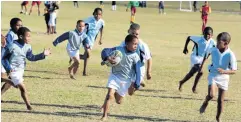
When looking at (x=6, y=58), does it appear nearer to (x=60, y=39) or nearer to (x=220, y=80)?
(x=220, y=80)

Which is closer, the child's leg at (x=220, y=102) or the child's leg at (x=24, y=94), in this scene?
the child's leg at (x=220, y=102)

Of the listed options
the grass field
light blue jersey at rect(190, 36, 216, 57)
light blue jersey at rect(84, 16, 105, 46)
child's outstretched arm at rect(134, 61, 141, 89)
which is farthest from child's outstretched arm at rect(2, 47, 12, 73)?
light blue jersey at rect(84, 16, 105, 46)

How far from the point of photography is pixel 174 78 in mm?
15438

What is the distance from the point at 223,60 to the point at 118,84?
1840mm

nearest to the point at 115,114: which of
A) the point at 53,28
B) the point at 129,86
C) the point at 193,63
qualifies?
the point at 129,86

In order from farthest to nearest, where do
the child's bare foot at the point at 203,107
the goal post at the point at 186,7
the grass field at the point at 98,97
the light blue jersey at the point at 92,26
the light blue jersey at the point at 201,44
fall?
the goal post at the point at 186,7
the light blue jersey at the point at 92,26
the light blue jersey at the point at 201,44
the child's bare foot at the point at 203,107
the grass field at the point at 98,97

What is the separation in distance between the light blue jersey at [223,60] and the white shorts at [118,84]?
1.52 metres

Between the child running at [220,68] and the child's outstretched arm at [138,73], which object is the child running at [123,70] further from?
the child running at [220,68]

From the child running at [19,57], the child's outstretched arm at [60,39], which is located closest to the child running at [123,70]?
the child running at [19,57]

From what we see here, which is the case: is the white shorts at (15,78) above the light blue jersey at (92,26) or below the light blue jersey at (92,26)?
below

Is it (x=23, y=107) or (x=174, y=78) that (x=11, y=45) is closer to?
(x=23, y=107)

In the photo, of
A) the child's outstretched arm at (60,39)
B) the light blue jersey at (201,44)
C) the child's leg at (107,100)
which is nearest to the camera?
the child's leg at (107,100)

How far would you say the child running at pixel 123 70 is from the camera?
9312 mm

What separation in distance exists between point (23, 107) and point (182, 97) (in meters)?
3.67
